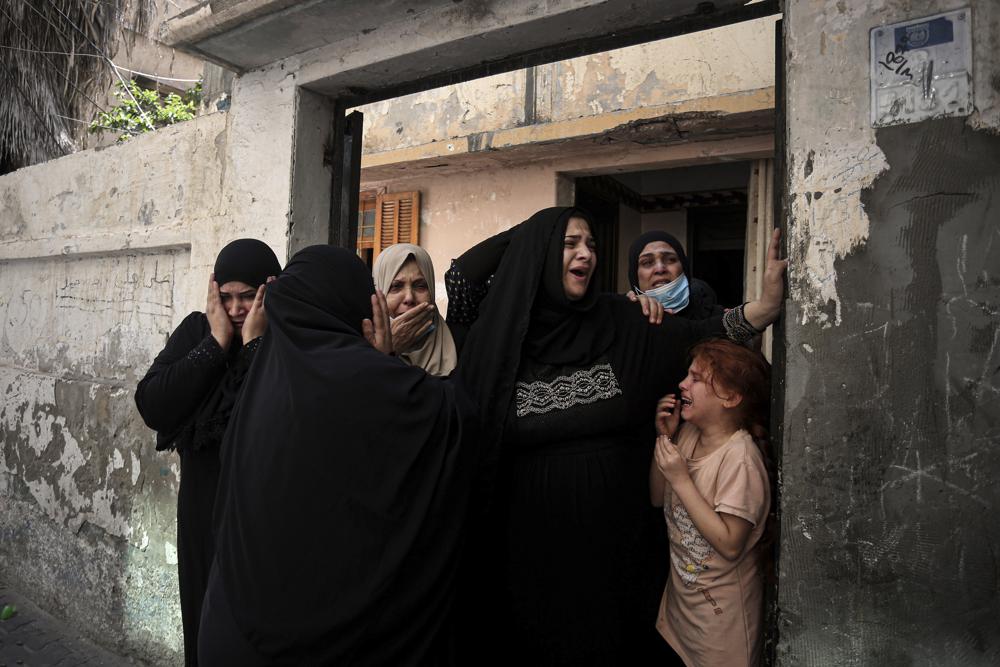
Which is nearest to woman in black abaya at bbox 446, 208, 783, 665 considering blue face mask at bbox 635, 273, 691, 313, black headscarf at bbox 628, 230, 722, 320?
blue face mask at bbox 635, 273, 691, 313

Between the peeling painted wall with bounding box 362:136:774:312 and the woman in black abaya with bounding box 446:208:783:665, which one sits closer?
the woman in black abaya with bounding box 446:208:783:665

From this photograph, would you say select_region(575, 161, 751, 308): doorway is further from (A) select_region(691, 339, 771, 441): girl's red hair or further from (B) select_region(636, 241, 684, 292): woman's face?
(A) select_region(691, 339, 771, 441): girl's red hair

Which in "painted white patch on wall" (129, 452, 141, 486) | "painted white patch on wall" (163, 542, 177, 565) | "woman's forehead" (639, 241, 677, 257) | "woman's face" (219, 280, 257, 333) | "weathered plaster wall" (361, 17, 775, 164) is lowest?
"painted white patch on wall" (163, 542, 177, 565)

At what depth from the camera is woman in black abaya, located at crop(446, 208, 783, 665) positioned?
1.99 metres

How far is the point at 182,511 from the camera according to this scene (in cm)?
238

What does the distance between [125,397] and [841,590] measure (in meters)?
3.31

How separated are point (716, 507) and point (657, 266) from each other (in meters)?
1.42

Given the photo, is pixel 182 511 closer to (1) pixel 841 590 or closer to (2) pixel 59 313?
(1) pixel 841 590

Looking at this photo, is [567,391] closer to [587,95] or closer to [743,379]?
[743,379]

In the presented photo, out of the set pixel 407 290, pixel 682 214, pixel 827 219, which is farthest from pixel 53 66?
pixel 827 219

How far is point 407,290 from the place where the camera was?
2.40m

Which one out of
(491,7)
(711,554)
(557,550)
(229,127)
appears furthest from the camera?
(229,127)

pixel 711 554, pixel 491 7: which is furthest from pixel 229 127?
pixel 711 554

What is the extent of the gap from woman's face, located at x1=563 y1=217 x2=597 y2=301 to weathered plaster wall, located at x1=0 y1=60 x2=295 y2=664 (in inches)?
52.2
